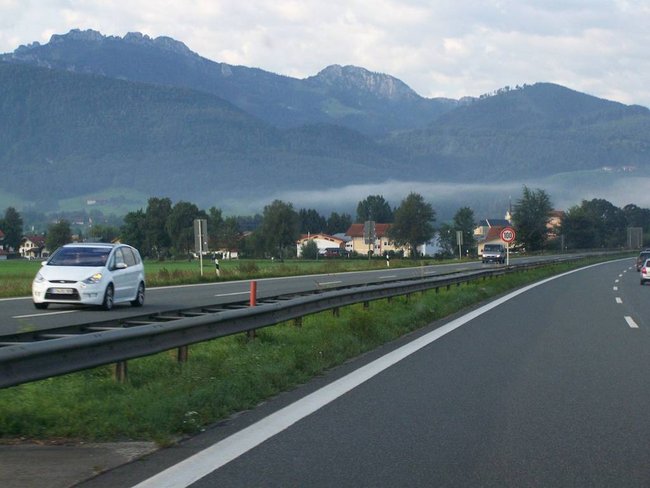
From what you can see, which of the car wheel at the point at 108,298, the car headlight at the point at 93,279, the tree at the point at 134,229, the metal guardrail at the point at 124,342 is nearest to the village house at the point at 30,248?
the tree at the point at 134,229

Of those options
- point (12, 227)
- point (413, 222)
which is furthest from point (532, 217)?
point (12, 227)

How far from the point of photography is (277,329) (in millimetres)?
16281

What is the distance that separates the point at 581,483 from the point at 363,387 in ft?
14.7

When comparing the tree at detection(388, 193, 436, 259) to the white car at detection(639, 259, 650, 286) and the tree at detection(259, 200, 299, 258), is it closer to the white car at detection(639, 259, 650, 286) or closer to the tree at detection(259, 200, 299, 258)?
the tree at detection(259, 200, 299, 258)

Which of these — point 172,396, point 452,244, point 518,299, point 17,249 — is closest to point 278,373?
point 172,396

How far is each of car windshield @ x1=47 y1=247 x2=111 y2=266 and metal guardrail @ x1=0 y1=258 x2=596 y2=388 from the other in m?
8.24

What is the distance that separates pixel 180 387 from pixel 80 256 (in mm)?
14143

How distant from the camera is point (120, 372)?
10016mm

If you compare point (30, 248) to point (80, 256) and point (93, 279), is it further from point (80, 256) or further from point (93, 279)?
point (93, 279)

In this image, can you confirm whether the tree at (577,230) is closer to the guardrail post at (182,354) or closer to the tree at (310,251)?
the tree at (310,251)

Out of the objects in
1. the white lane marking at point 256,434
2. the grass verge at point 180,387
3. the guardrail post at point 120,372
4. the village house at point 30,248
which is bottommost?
the white lane marking at point 256,434

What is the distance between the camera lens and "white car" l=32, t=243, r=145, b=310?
21938 mm

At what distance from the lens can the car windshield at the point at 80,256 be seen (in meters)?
22.8

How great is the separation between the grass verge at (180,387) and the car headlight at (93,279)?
6787 millimetres
